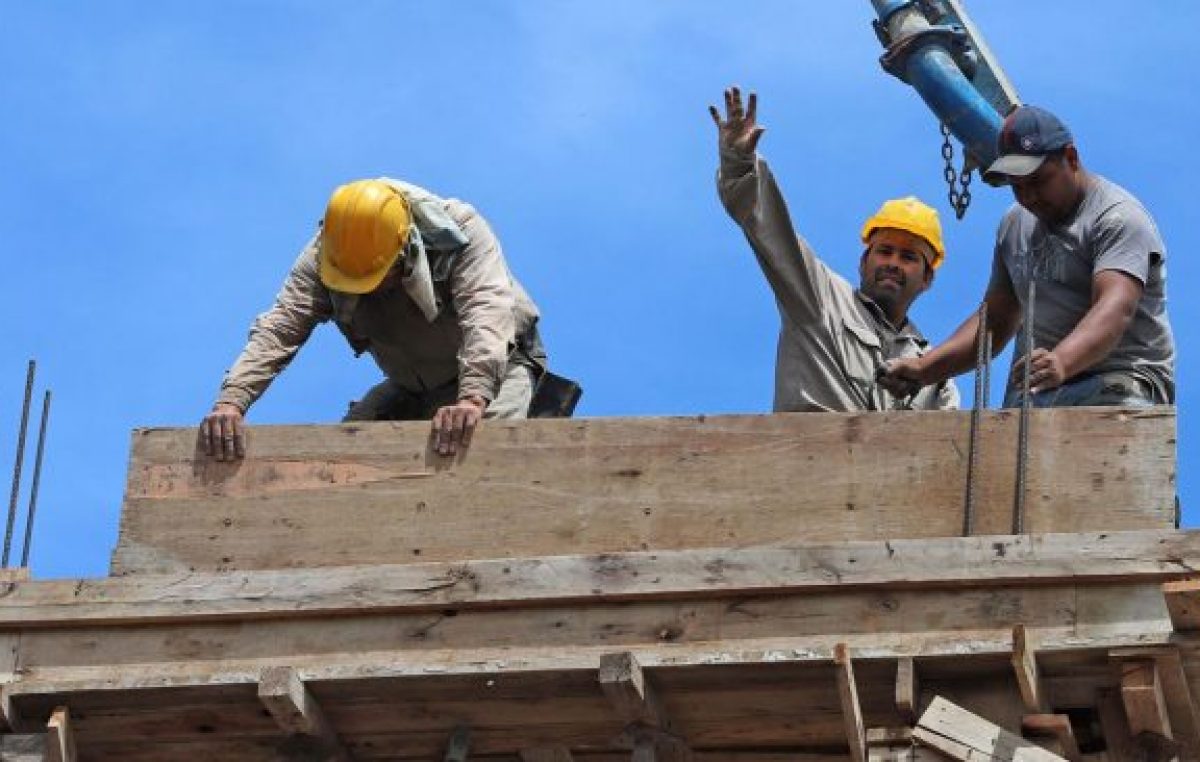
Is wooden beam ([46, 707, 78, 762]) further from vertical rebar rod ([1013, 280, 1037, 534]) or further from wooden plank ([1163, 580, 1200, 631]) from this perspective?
wooden plank ([1163, 580, 1200, 631])

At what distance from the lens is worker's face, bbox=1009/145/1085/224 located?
1438 cm

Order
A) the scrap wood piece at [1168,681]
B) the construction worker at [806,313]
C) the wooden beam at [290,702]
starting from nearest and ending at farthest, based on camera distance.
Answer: the scrap wood piece at [1168,681], the wooden beam at [290,702], the construction worker at [806,313]

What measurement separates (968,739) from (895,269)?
14.4ft

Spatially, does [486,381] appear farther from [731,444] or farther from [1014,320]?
[1014,320]

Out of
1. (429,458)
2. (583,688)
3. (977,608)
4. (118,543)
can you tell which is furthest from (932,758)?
(118,543)

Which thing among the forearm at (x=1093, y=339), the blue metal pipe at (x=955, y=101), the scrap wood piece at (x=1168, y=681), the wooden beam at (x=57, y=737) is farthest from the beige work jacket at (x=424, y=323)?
the blue metal pipe at (x=955, y=101)

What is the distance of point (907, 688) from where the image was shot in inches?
502

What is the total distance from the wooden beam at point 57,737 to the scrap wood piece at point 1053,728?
4.09 meters

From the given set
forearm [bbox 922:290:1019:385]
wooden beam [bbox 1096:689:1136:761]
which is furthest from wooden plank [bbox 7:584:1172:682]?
forearm [bbox 922:290:1019:385]

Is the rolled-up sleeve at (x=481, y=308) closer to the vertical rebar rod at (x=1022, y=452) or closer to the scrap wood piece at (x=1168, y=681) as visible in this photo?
the vertical rebar rod at (x=1022, y=452)

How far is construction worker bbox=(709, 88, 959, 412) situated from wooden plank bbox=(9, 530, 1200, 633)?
203cm

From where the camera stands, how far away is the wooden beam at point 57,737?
44.6 feet

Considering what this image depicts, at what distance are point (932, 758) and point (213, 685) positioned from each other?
306 centimetres

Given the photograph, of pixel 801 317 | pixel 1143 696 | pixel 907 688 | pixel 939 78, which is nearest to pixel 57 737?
pixel 907 688
